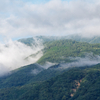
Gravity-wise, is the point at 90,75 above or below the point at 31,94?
above

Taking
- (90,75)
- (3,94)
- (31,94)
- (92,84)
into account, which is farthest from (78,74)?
(3,94)

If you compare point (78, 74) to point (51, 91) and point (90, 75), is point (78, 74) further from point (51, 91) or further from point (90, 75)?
point (51, 91)

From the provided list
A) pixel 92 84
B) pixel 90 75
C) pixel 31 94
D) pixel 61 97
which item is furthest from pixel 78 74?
pixel 31 94

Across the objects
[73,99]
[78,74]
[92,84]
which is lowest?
[73,99]

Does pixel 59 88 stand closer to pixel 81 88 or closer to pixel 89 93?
pixel 81 88

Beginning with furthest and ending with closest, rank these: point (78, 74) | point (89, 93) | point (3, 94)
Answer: point (3, 94) < point (78, 74) < point (89, 93)

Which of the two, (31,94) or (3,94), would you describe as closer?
(31,94)

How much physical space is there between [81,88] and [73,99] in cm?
1126

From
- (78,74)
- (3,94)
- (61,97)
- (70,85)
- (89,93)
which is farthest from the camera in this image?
(3,94)

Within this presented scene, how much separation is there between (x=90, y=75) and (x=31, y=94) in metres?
48.5

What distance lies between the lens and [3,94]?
158 m

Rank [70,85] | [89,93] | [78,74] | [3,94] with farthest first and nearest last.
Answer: [3,94], [78,74], [70,85], [89,93]

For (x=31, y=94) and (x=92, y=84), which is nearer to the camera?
(x=92, y=84)

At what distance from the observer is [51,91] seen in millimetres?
126750
